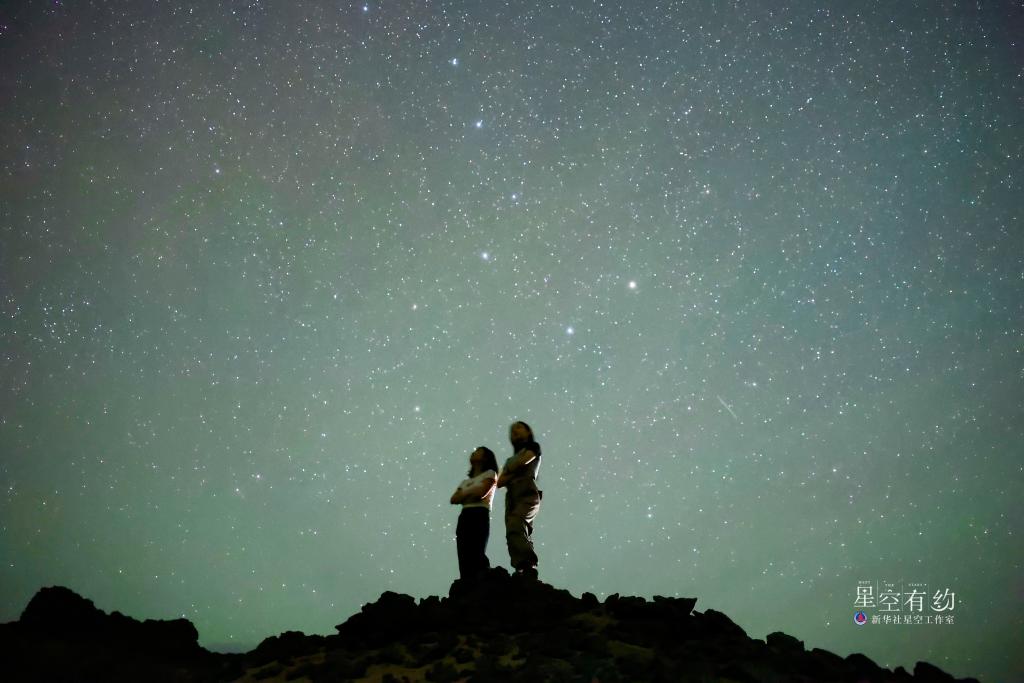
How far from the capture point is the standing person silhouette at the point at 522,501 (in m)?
7.78

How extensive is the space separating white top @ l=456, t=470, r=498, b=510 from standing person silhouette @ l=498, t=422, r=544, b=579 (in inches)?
11.2

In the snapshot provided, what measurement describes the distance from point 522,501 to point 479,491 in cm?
59

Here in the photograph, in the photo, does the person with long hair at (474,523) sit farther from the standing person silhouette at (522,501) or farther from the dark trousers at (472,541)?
the standing person silhouette at (522,501)

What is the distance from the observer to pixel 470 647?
6465 mm

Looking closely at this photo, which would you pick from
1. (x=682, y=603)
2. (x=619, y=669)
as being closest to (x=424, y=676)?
(x=619, y=669)

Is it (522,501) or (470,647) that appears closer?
(470,647)

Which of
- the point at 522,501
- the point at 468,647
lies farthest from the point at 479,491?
the point at 468,647

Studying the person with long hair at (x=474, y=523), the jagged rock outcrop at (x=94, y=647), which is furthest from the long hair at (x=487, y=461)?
the jagged rock outcrop at (x=94, y=647)

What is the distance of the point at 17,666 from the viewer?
6.23 m

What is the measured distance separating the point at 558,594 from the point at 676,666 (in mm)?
1834

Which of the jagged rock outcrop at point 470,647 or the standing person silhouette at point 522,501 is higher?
the standing person silhouette at point 522,501

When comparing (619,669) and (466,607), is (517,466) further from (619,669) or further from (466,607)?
(619,669)

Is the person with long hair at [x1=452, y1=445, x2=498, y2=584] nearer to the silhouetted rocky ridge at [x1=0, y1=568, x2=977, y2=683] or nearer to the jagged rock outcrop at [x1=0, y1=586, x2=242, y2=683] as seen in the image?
the silhouetted rocky ridge at [x1=0, y1=568, x2=977, y2=683]

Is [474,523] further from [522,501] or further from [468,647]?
[468,647]
